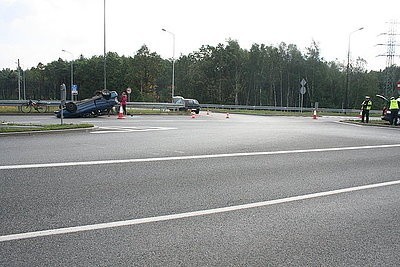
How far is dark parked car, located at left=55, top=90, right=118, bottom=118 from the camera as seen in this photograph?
24562 millimetres

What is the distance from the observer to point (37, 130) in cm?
1476

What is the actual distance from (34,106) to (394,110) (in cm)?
2500

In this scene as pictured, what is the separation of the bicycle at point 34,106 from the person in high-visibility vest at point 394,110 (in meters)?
24.3

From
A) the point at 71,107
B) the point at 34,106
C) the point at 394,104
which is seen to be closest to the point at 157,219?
the point at 71,107

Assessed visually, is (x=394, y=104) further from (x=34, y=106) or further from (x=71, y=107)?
(x=34, y=106)

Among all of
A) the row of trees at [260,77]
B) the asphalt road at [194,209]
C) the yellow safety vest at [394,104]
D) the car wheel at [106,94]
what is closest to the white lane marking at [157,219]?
the asphalt road at [194,209]

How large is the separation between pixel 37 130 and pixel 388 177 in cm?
1181

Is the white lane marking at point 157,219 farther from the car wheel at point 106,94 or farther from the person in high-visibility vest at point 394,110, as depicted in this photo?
the person in high-visibility vest at point 394,110

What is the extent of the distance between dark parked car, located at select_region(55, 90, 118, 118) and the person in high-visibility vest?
1801cm

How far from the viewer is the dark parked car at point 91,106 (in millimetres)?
24562

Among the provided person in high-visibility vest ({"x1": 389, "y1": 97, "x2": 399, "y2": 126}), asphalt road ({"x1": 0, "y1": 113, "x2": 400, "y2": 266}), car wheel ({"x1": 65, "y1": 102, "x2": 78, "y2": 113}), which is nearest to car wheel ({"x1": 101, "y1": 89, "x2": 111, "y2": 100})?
car wheel ({"x1": 65, "y1": 102, "x2": 78, "y2": 113})

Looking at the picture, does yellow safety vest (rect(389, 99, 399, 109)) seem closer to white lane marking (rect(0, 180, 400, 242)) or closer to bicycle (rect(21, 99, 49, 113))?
white lane marking (rect(0, 180, 400, 242))

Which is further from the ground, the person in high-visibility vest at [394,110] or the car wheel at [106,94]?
the car wheel at [106,94]

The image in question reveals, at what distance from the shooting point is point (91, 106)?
25.2 meters
